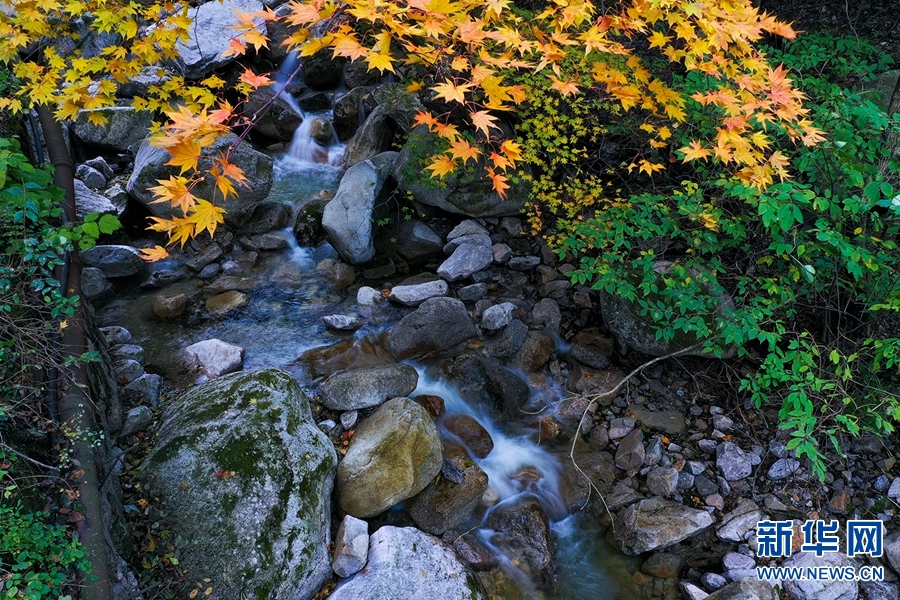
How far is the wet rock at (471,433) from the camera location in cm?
465

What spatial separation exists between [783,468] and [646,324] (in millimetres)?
1642

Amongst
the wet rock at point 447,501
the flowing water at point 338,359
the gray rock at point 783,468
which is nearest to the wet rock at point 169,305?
the flowing water at point 338,359

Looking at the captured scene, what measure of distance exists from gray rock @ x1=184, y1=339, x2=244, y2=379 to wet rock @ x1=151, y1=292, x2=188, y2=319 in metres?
0.83

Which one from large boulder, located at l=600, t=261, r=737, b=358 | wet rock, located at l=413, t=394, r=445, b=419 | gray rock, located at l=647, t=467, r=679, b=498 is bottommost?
wet rock, located at l=413, t=394, r=445, b=419

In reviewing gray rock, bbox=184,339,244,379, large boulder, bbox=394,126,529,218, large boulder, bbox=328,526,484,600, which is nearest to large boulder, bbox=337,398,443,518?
large boulder, bbox=328,526,484,600

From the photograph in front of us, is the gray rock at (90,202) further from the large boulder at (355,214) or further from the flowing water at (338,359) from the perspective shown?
the large boulder at (355,214)

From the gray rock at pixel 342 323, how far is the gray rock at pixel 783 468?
4.20 meters

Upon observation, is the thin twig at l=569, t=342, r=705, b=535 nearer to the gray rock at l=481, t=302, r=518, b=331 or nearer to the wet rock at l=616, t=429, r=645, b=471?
the wet rock at l=616, t=429, r=645, b=471

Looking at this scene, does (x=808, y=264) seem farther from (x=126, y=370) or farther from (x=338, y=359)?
(x=126, y=370)

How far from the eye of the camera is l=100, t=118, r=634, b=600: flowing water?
158 inches

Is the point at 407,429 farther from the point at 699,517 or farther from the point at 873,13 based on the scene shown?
the point at 873,13

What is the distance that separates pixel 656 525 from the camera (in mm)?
4004

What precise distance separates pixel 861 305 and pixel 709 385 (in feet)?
4.69

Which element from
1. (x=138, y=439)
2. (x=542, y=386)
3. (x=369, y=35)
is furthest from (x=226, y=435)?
(x=542, y=386)
